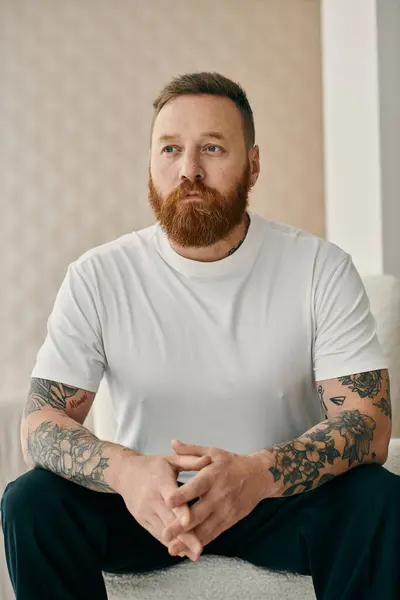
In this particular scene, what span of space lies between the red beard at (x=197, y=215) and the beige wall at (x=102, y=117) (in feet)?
5.30

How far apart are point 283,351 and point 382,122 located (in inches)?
46.3

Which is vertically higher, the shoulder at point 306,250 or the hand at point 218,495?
the shoulder at point 306,250

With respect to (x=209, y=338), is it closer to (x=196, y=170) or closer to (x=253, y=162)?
(x=196, y=170)

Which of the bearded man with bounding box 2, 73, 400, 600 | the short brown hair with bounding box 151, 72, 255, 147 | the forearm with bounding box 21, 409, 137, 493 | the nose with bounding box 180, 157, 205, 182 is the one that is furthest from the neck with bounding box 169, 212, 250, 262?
the forearm with bounding box 21, 409, 137, 493

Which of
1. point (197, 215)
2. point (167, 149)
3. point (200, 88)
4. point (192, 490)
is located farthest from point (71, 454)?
point (200, 88)

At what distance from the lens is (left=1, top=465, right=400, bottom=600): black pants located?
4.19ft

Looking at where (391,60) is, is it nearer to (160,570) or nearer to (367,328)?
(367,328)

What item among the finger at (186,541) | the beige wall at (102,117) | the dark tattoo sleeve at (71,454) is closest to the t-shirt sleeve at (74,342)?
the dark tattoo sleeve at (71,454)

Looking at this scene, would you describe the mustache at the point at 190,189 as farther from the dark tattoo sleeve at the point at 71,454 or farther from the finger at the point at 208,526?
the finger at the point at 208,526

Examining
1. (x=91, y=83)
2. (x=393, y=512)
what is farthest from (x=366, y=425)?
(x=91, y=83)

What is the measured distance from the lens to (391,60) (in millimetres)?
2531

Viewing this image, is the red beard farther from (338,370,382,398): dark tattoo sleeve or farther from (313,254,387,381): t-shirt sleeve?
(338,370,382,398): dark tattoo sleeve

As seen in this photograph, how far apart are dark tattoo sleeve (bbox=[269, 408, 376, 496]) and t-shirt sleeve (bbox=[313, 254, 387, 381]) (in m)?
0.12

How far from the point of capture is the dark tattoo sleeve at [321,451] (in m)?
1.36
